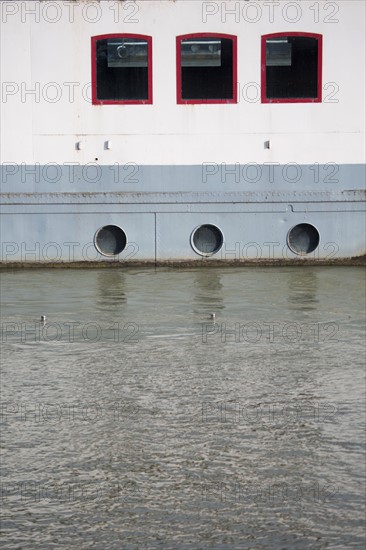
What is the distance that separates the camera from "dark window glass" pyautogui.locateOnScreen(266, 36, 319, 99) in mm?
13578

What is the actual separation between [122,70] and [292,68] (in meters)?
2.19

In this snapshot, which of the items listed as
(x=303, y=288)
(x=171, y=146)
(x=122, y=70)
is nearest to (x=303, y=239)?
(x=303, y=288)

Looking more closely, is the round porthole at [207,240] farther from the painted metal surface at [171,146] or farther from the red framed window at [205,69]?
the red framed window at [205,69]

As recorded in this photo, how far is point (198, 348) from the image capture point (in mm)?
8789

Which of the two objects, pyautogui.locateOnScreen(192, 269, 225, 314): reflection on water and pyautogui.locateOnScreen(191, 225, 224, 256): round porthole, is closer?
pyautogui.locateOnScreen(192, 269, 225, 314): reflection on water

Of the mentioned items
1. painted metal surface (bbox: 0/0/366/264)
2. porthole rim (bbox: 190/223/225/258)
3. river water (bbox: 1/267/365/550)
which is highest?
painted metal surface (bbox: 0/0/366/264)

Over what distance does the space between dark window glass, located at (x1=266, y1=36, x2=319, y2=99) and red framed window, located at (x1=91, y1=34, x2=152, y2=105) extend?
1.56 meters

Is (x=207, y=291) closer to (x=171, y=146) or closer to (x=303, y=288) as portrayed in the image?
(x=303, y=288)

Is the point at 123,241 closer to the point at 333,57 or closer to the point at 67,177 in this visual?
the point at 67,177

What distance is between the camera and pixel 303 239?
1371 centimetres

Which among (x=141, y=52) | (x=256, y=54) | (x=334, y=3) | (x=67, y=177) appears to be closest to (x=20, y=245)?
(x=67, y=177)

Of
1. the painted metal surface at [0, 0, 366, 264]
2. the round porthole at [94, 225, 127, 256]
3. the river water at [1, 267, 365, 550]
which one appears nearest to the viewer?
the river water at [1, 267, 365, 550]

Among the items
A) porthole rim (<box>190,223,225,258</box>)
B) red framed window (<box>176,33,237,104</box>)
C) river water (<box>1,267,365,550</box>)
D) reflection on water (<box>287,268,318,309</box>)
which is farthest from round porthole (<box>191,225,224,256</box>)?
river water (<box>1,267,365,550</box>)

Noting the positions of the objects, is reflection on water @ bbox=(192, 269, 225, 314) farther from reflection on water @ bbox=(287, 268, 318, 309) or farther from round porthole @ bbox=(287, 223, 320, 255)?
round porthole @ bbox=(287, 223, 320, 255)
